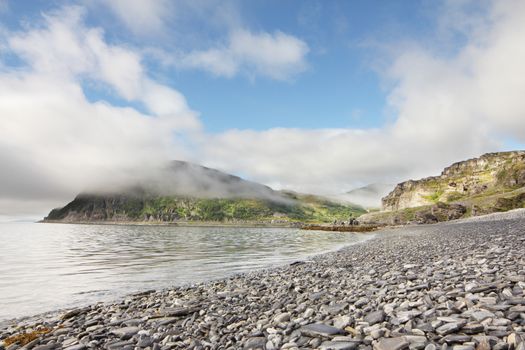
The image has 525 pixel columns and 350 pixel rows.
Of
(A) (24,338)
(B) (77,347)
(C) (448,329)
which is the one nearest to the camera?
(C) (448,329)

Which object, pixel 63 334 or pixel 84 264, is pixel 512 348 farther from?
pixel 84 264

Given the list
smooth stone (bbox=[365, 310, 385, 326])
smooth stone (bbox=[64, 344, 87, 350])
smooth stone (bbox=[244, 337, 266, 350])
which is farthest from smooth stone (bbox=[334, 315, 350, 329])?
smooth stone (bbox=[64, 344, 87, 350])

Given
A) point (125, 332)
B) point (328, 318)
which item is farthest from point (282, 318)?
point (125, 332)

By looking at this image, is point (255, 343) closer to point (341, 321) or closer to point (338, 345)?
point (338, 345)

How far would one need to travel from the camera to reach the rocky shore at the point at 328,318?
801cm

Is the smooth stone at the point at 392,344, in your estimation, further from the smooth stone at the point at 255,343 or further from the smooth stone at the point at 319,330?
the smooth stone at the point at 255,343

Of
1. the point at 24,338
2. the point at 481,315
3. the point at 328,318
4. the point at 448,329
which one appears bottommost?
the point at 24,338

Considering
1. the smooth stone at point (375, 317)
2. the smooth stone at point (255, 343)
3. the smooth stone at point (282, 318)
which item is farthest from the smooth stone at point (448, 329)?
the smooth stone at point (282, 318)

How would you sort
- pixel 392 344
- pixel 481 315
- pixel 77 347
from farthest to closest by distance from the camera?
pixel 77 347 < pixel 481 315 < pixel 392 344

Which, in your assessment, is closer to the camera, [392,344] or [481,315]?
[392,344]

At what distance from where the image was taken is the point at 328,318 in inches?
424

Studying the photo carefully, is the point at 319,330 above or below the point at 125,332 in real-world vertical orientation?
above

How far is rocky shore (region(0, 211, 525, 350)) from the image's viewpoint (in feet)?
26.3

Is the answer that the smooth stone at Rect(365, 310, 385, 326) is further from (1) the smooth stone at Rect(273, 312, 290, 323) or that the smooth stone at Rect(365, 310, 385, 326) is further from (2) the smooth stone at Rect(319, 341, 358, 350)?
(1) the smooth stone at Rect(273, 312, 290, 323)
